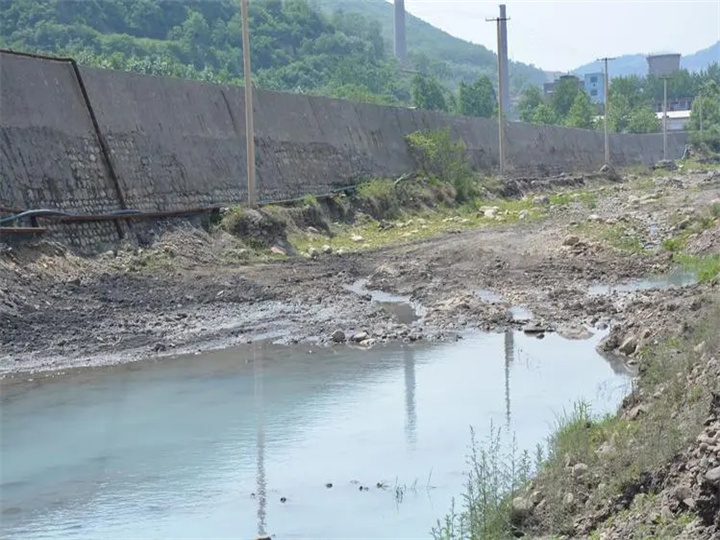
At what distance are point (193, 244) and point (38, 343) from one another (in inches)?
321

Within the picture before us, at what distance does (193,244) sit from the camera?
22.8 metres

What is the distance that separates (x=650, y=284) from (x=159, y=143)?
37.0ft

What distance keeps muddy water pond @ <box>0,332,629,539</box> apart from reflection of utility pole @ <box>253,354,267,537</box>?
0.07 ft

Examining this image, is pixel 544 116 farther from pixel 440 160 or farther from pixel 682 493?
pixel 682 493

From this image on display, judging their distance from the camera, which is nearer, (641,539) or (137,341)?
(641,539)

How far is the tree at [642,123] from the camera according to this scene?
9506 centimetres

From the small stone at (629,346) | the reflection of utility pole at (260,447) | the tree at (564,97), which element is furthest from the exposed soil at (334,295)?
the tree at (564,97)

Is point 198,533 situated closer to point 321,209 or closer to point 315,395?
point 315,395

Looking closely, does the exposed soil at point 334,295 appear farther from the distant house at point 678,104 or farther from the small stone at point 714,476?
the distant house at point 678,104

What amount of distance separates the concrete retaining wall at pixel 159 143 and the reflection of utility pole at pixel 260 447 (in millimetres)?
7366

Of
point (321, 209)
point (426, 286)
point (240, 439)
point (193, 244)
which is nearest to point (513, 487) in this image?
point (240, 439)

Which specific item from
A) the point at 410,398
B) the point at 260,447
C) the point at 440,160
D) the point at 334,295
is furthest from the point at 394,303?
the point at 440,160

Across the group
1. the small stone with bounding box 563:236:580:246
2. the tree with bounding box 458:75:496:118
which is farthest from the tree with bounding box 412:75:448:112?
the small stone with bounding box 563:236:580:246

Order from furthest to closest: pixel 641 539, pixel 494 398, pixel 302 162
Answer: pixel 302 162
pixel 494 398
pixel 641 539
